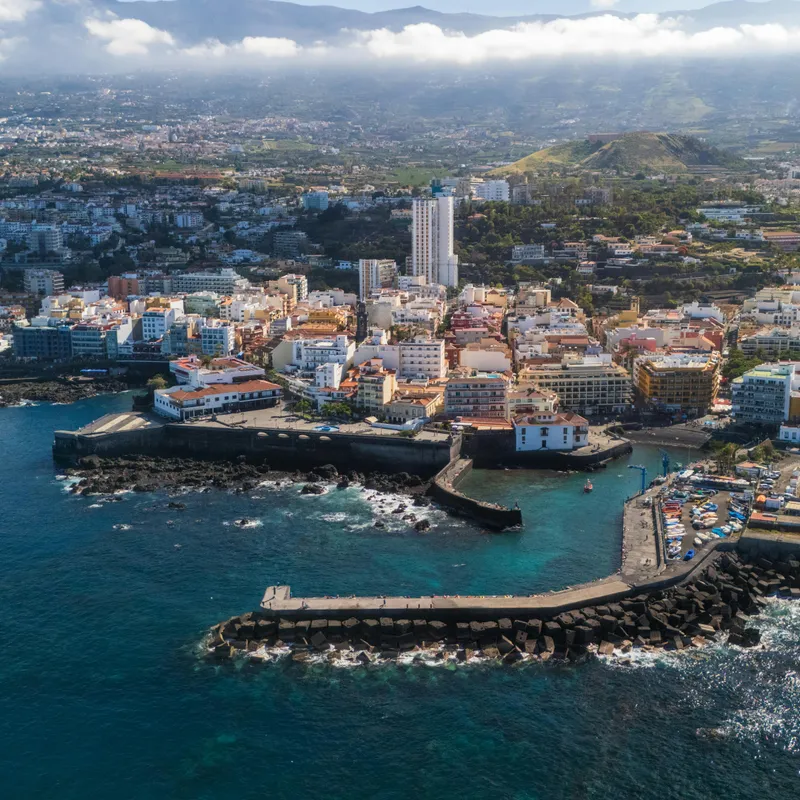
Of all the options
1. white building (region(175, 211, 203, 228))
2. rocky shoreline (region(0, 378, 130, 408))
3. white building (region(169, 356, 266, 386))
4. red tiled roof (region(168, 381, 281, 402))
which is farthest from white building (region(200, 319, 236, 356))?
white building (region(175, 211, 203, 228))

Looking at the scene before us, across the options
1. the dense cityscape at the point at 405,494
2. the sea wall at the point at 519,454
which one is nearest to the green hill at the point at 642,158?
the dense cityscape at the point at 405,494

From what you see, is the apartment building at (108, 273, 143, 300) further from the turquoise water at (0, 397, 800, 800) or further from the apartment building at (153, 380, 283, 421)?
the turquoise water at (0, 397, 800, 800)

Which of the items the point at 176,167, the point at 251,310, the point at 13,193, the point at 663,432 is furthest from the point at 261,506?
the point at 176,167

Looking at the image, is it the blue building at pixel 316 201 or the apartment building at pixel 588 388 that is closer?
the apartment building at pixel 588 388

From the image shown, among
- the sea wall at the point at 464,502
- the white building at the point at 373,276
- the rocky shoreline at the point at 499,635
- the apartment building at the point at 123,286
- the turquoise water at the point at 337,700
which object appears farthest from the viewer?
the apartment building at the point at 123,286

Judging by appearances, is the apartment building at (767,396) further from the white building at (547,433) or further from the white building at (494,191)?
the white building at (494,191)

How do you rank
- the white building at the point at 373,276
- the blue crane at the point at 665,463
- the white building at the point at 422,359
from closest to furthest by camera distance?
the blue crane at the point at 665,463
the white building at the point at 422,359
the white building at the point at 373,276

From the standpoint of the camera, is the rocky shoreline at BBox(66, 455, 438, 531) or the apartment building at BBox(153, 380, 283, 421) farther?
the apartment building at BBox(153, 380, 283, 421)
